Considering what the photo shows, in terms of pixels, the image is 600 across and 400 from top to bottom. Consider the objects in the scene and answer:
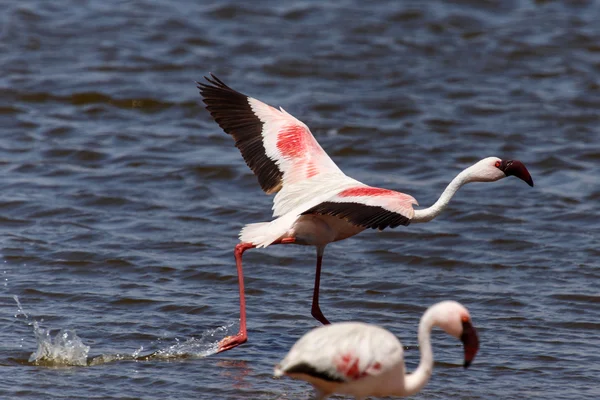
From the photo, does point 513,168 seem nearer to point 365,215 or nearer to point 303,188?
point 365,215

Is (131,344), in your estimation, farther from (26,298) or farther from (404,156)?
(404,156)

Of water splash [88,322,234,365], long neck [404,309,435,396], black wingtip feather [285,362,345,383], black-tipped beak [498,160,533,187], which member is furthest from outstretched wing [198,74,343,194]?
black wingtip feather [285,362,345,383]

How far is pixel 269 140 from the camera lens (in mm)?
9609

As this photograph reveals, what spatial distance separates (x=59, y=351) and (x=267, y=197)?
5161 mm

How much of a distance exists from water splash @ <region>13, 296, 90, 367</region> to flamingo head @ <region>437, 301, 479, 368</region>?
291 centimetres

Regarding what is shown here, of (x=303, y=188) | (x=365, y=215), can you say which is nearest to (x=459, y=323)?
(x=365, y=215)

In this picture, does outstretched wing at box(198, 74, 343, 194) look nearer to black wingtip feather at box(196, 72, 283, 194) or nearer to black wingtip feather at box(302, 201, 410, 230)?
black wingtip feather at box(196, 72, 283, 194)

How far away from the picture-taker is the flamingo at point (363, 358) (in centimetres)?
597

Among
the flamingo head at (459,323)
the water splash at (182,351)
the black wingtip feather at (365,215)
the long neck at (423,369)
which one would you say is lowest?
the water splash at (182,351)

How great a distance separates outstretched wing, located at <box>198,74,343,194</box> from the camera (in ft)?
30.5

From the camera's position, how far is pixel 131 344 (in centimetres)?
823

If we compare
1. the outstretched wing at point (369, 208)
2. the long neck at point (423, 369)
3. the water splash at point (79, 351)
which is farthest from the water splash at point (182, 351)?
the long neck at point (423, 369)

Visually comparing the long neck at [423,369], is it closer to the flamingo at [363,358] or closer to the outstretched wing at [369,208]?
the flamingo at [363,358]

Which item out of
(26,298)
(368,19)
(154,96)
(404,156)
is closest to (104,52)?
(154,96)
